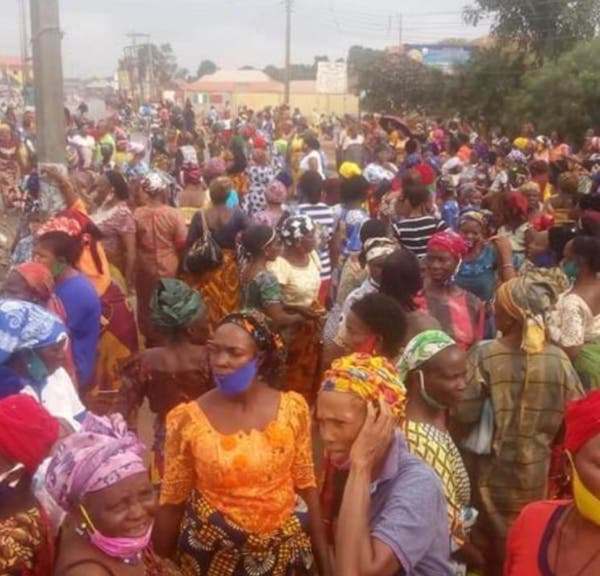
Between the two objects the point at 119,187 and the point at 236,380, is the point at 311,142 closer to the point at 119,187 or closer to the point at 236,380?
the point at 119,187

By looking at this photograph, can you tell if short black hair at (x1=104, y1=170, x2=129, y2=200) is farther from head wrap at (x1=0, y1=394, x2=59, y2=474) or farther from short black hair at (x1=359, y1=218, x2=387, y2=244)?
head wrap at (x1=0, y1=394, x2=59, y2=474)

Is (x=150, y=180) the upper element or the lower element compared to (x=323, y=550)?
upper

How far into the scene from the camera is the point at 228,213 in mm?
7953

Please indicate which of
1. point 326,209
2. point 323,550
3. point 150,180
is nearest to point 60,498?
point 323,550

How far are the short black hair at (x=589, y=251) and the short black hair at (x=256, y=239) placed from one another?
81.0 inches

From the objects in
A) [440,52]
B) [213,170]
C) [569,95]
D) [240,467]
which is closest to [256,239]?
[240,467]

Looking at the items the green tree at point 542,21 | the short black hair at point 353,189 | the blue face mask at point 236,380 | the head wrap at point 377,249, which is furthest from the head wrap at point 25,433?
the green tree at point 542,21

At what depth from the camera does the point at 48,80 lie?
718 cm

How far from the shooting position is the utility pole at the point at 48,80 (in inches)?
280

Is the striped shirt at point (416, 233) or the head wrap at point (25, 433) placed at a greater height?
the head wrap at point (25, 433)

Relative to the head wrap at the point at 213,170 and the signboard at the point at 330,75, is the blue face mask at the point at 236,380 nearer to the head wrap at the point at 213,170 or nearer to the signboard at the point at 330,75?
the head wrap at the point at 213,170

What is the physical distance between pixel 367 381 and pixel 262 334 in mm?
795

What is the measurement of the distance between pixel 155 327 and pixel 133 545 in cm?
186

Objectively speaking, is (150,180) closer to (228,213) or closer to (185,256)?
(228,213)
